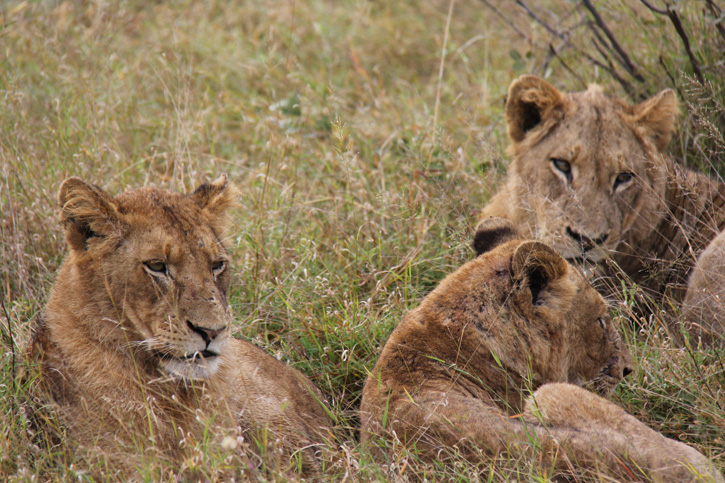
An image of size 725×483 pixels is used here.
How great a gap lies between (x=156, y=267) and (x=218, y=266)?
37 centimetres

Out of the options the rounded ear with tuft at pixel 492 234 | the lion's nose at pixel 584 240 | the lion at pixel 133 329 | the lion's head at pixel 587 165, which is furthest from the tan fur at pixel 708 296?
the lion at pixel 133 329

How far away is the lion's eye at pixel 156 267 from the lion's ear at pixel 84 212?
23cm

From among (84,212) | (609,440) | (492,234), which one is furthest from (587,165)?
(84,212)

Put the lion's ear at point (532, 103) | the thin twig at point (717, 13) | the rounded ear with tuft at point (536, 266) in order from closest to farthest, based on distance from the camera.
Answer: the rounded ear with tuft at point (536, 266) < the lion's ear at point (532, 103) < the thin twig at point (717, 13)

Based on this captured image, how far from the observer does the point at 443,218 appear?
602cm

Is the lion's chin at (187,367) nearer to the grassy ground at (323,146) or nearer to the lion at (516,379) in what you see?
the grassy ground at (323,146)

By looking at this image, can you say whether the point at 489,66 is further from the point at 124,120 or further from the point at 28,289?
the point at 28,289

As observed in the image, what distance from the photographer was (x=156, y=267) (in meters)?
3.85

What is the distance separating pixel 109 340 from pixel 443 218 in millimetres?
2865

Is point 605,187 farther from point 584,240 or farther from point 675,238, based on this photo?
point 675,238

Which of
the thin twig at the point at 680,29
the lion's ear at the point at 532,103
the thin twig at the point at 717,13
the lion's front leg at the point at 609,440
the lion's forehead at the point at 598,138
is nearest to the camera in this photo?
→ the lion's front leg at the point at 609,440

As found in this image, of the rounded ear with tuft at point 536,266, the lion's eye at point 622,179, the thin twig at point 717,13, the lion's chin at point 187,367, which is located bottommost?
the lion's chin at point 187,367

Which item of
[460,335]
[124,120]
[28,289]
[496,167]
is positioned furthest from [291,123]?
[460,335]

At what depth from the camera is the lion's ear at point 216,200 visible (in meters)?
4.32
